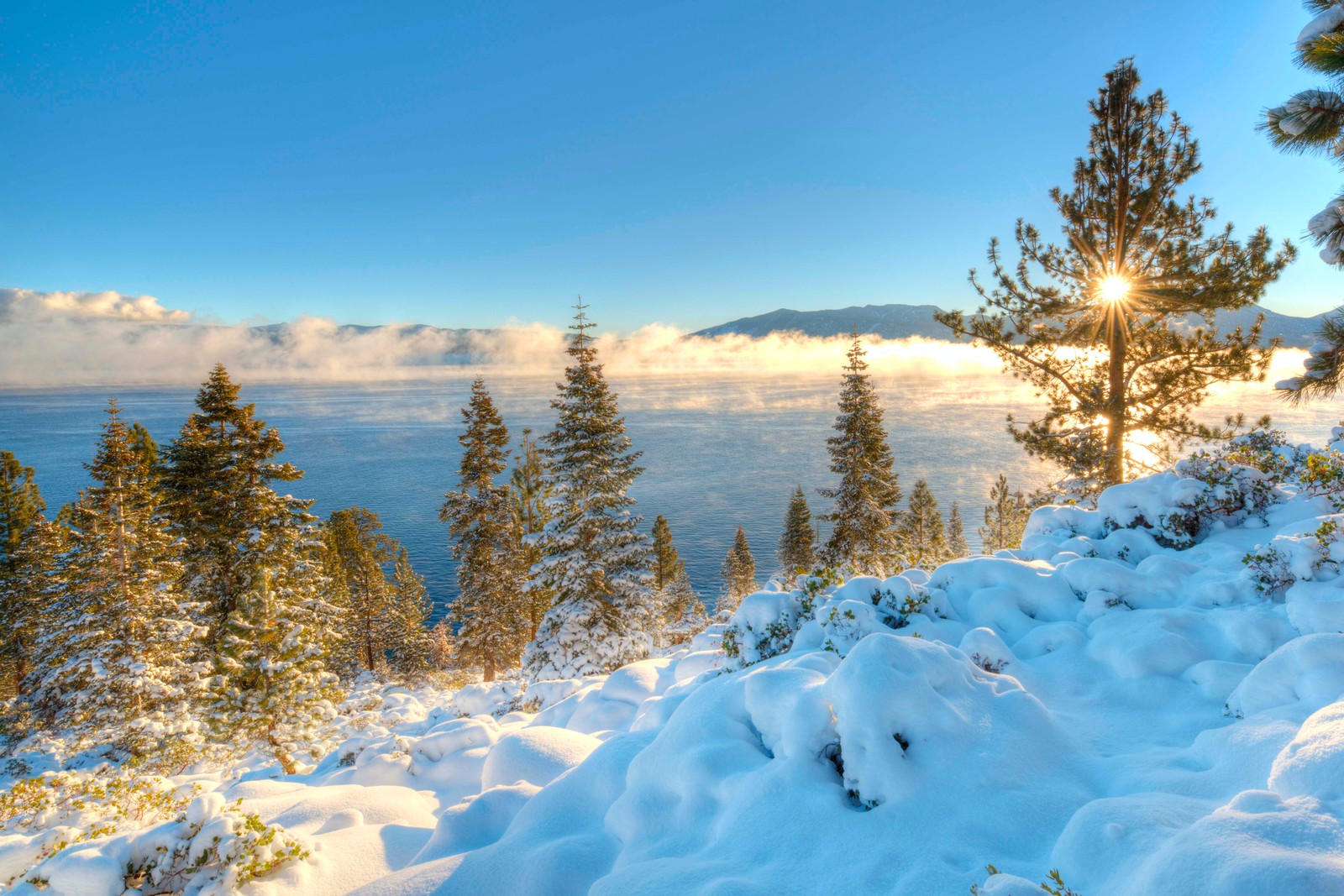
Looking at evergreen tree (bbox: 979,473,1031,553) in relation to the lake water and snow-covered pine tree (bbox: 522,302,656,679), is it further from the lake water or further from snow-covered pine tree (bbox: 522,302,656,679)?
snow-covered pine tree (bbox: 522,302,656,679)

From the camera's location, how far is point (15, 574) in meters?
25.0

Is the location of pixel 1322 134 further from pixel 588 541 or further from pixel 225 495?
pixel 225 495

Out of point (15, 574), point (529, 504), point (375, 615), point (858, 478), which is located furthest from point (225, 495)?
point (375, 615)

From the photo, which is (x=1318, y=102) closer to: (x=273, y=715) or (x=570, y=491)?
(x=570, y=491)

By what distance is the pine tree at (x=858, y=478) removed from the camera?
24328 millimetres

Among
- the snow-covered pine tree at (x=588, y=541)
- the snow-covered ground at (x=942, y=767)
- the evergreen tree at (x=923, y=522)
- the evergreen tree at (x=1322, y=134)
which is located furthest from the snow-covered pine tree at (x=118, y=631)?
the evergreen tree at (x=923, y=522)

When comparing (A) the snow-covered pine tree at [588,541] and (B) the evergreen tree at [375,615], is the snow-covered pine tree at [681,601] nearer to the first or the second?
(B) the evergreen tree at [375,615]

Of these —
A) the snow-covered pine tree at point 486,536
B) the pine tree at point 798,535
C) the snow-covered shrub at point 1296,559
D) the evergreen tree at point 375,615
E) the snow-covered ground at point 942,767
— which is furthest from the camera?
the pine tree at point 798,535

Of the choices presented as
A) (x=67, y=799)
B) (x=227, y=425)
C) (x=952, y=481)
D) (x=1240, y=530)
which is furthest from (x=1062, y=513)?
(x=952, y=481)

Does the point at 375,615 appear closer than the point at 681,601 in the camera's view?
Yes

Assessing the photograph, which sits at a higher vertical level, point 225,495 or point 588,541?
point 225,495

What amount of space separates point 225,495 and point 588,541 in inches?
469

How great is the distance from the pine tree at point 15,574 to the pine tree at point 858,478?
32.1 meters

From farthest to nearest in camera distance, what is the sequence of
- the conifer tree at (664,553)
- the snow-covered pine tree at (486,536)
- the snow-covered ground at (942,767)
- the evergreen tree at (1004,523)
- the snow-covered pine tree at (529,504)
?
the conifer tree at (664,553) → the evergreen tree at (1004,523) → the snow-covered pine tree at (529,504) → the snow-covered pine tree at (486,536) → the snow-covered ground at (942,767)
